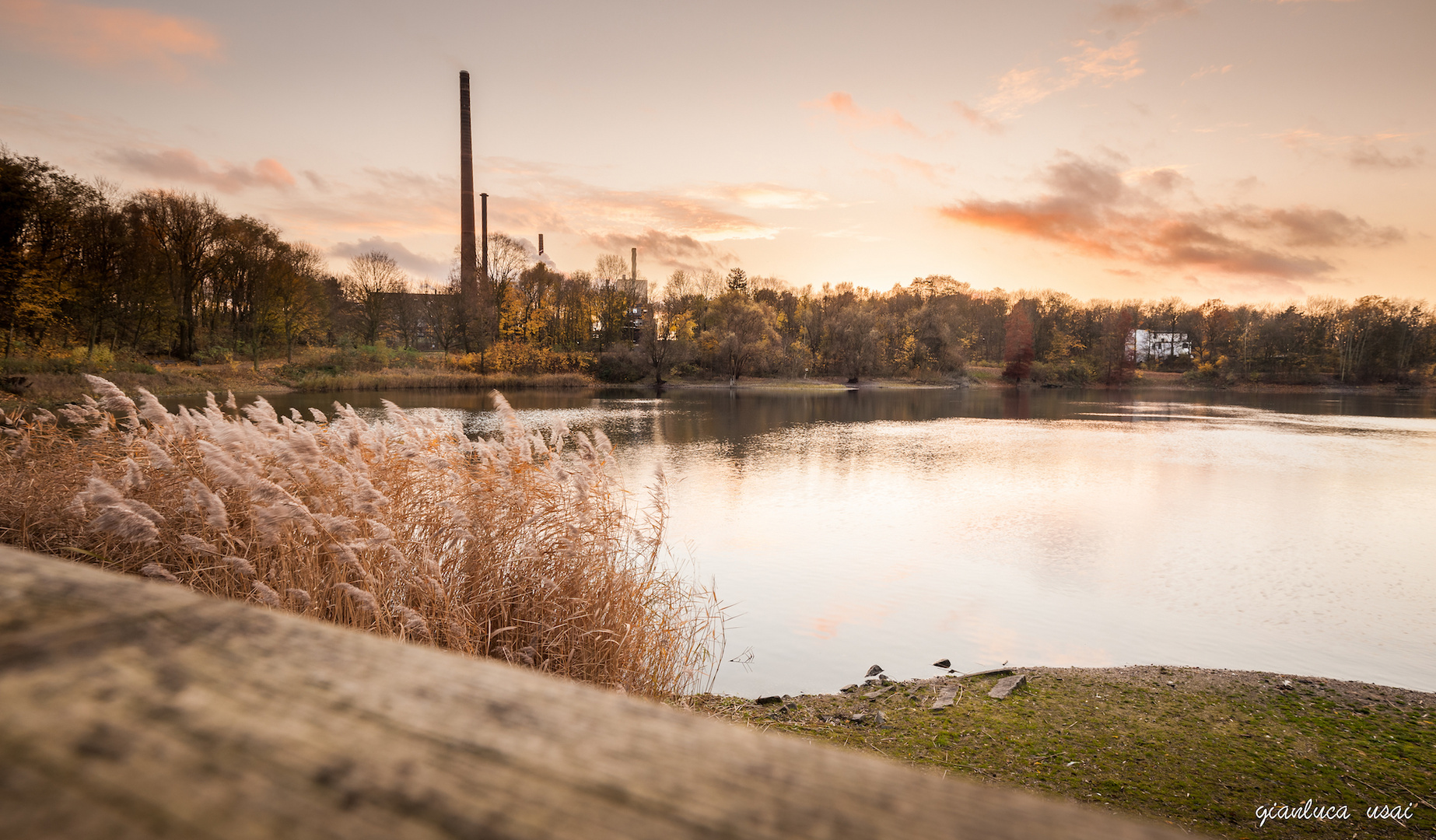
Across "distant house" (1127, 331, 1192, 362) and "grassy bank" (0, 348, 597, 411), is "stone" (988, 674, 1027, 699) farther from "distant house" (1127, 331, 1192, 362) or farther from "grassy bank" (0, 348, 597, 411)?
"distant house" (1127, 331, 1192, 362)

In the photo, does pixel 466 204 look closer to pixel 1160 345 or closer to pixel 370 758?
pixel 370 758

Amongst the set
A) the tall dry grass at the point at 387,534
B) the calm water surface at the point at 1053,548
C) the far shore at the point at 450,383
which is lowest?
the calm water surface at the point at 1053,548

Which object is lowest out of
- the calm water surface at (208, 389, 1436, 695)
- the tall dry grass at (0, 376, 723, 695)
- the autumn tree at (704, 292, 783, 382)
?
the calm water surface at (208, 389, 1436, 695)

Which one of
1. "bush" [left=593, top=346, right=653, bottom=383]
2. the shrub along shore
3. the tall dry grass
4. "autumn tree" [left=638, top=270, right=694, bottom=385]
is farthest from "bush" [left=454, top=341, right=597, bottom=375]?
the tall dry grass

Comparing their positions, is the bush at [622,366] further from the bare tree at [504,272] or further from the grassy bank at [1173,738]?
the grassy bank at [1173,738]

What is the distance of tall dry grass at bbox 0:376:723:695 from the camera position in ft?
17.0

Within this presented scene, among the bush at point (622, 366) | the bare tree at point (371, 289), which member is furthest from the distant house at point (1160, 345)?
the bare tree at point (371, 289)

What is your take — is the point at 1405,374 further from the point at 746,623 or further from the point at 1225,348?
the point at 746,623

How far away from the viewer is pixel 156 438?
23.9 feet

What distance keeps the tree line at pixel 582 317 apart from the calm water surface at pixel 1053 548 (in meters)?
24.2

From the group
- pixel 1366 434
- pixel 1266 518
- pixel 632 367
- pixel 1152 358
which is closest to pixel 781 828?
pixel 1266 518

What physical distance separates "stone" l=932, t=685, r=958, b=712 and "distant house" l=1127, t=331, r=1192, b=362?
10186 cm

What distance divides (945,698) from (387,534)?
5.31m

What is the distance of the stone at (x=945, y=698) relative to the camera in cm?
641
